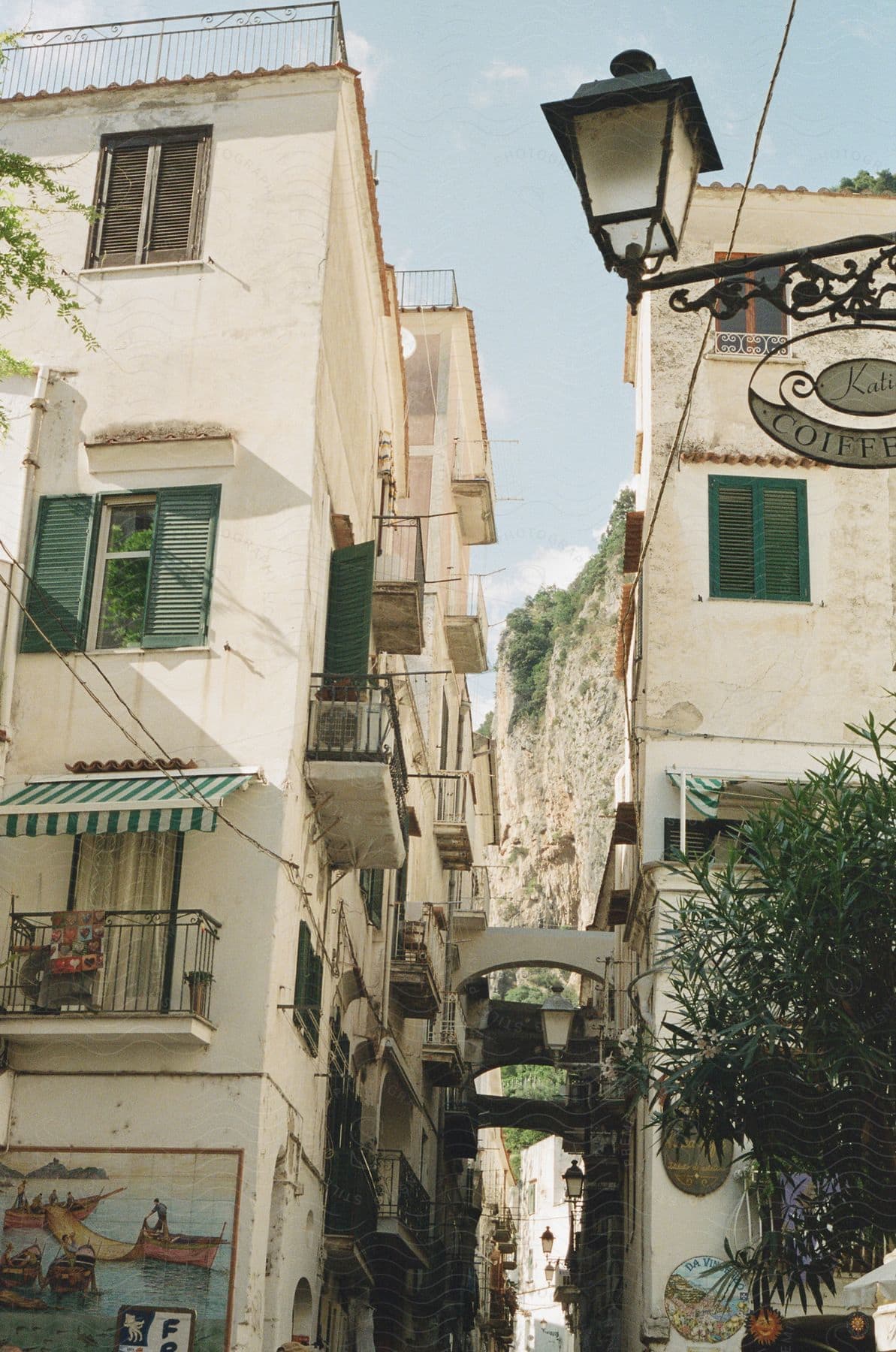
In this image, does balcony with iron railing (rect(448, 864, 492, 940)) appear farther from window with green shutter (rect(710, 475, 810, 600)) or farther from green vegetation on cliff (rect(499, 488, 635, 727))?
green vegetation on cliff (rect(499, 488, 635, 727))

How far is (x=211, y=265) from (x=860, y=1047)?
11148 mm

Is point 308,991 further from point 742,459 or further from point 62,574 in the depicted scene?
point 742,459

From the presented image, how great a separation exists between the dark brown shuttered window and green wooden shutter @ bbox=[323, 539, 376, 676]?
3.93 meters

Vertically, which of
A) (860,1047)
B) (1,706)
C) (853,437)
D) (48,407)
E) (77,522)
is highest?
(48,407)

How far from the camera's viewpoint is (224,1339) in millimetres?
13992

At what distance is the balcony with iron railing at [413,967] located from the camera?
995 inches

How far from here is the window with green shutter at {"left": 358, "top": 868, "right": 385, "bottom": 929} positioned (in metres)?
22.6

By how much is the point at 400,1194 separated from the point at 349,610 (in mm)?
9997

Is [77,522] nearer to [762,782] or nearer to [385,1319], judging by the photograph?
[762,782]

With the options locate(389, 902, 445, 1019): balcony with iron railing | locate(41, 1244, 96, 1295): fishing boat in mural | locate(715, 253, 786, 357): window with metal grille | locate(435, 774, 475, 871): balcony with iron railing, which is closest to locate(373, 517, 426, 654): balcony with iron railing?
locate(389, 902, 445, 1019): balcony with iron railing

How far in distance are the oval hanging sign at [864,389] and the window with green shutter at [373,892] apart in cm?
1692

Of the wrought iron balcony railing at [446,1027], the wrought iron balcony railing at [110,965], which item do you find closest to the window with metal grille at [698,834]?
the wrought iron balcony railing at [110,965]

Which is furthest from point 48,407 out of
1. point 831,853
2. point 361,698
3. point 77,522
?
point 831,853

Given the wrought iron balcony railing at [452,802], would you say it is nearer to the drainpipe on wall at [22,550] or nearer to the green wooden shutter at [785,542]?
the green wooden shutter at [785,542]
